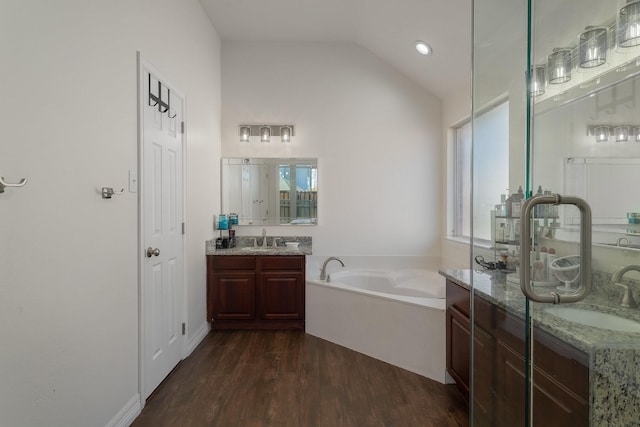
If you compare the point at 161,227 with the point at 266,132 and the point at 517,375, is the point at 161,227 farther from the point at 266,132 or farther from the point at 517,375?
the point at 517,375

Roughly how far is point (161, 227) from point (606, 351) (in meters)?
2.47

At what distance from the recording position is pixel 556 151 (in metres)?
1.09

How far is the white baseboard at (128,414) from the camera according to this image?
1.91 meters

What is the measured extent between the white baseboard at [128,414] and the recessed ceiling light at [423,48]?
3.62 meters

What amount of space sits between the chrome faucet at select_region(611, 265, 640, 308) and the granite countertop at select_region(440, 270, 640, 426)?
0.05ft

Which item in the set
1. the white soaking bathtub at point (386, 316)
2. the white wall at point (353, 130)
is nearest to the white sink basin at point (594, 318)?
the white soaking bathtub at point (386, 316)

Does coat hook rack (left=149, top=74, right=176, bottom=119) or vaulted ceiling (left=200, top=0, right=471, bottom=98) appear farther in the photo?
vaulted ceiling (left=200, top=0, right=471, bottom=98)

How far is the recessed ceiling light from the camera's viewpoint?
10.7 ft

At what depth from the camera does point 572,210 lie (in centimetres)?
104

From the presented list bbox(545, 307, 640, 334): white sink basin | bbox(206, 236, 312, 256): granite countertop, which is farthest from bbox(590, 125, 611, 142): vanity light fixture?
bbox(206, 236, 312, 256): granite countertop

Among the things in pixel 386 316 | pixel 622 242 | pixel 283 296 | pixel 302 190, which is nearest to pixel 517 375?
pixel 622 242

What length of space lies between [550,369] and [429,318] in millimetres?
1629

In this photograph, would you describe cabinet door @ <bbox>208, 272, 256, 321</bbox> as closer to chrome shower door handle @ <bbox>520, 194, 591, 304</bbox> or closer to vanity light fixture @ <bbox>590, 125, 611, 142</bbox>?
chrome shower door handle @ <bbox>520, 194, 591, 304</bbox>

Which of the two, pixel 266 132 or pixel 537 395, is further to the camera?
pixel 266 132
